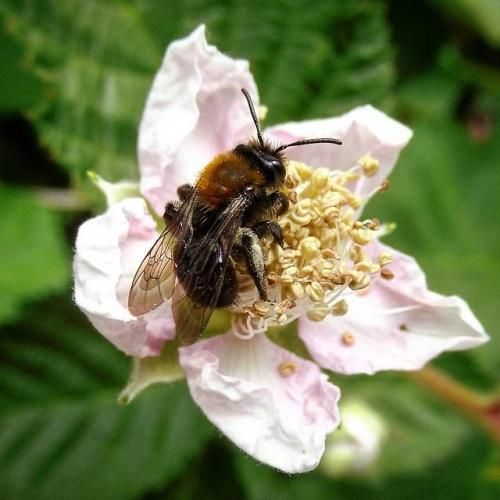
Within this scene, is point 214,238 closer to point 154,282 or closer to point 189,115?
point 154,282

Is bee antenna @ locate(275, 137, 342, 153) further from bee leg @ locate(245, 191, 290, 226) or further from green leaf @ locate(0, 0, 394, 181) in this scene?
green leaf @ locate(0, 0, 394, 181)

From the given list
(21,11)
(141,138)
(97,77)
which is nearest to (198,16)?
(97,77)

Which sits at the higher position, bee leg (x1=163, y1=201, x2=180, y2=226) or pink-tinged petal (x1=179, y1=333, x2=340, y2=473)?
bee leg (x1=163, y1=201, x2=180, y2=226)

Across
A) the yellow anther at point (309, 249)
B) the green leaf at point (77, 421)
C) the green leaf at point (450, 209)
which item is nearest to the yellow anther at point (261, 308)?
the yellow anther at point (309, 249)

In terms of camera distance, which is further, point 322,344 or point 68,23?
point 68,23

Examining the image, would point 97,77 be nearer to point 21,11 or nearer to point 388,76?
point 21,11

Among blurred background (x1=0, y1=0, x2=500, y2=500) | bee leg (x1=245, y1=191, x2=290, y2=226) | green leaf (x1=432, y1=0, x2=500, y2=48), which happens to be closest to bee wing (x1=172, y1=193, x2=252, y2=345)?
bee leg (x1=245, y1=191, x2=290, y2=226)

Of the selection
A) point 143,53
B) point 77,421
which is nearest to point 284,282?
point 143,53
